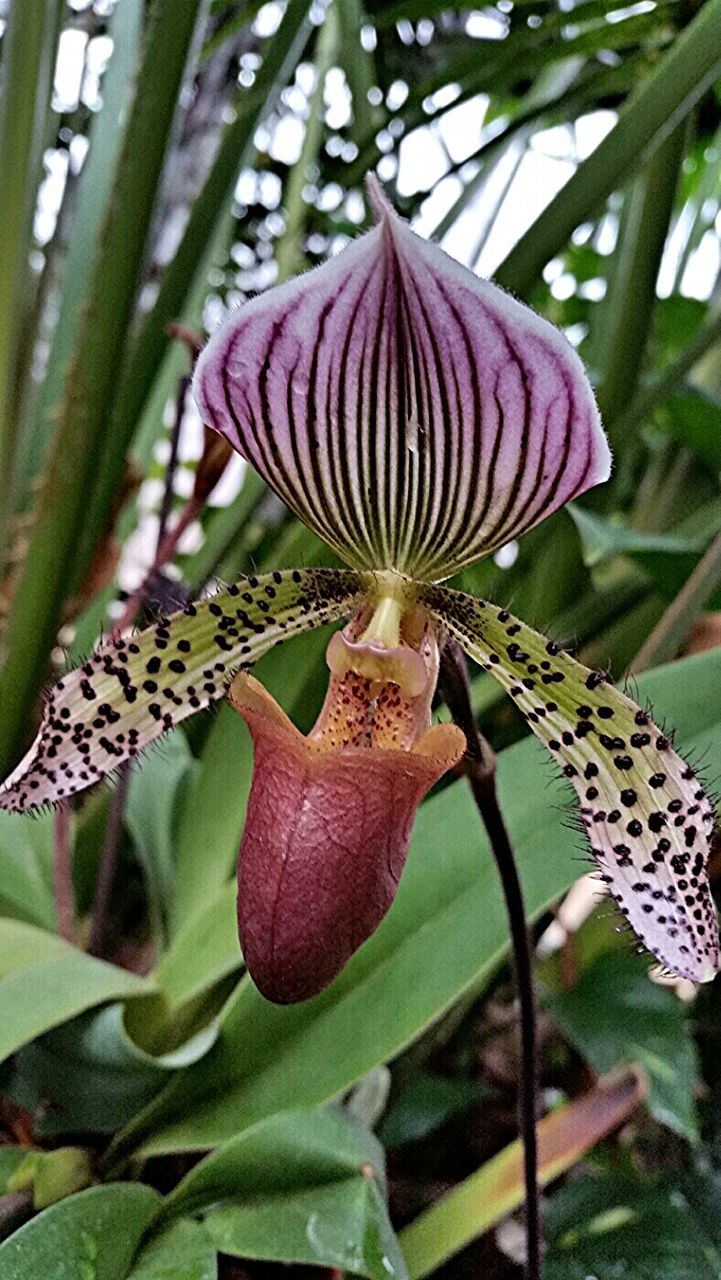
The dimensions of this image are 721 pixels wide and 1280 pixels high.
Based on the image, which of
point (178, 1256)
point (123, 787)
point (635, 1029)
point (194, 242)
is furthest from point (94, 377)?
point (635, 1029)

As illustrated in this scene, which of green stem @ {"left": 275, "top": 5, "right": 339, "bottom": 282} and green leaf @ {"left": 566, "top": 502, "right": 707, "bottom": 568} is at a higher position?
green stem @ {"left": 275, "top": 5, "right": 339, "bottom": 282}

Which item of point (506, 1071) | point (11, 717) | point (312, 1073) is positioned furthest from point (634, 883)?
point (506, 1071)

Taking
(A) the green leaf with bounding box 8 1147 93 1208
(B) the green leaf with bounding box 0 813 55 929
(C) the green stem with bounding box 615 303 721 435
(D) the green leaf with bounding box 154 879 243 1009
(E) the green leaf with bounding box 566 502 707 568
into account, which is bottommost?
(A) the green leaf with bounding box 8 1147 93 1208

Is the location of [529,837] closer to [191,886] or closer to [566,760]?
[566,760]

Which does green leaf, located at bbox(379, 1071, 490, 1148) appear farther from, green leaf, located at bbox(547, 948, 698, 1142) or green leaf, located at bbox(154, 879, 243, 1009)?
green leaf, located at bbox(154, 879, 243, 1009)

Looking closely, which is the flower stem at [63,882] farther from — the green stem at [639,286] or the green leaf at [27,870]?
the green stem at [639,286]

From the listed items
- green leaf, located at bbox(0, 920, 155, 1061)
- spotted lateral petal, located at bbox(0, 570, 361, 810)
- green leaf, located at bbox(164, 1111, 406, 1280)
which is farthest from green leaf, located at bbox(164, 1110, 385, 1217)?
spotted lateral petal, located at bbox(0, 570, 361, 810)
